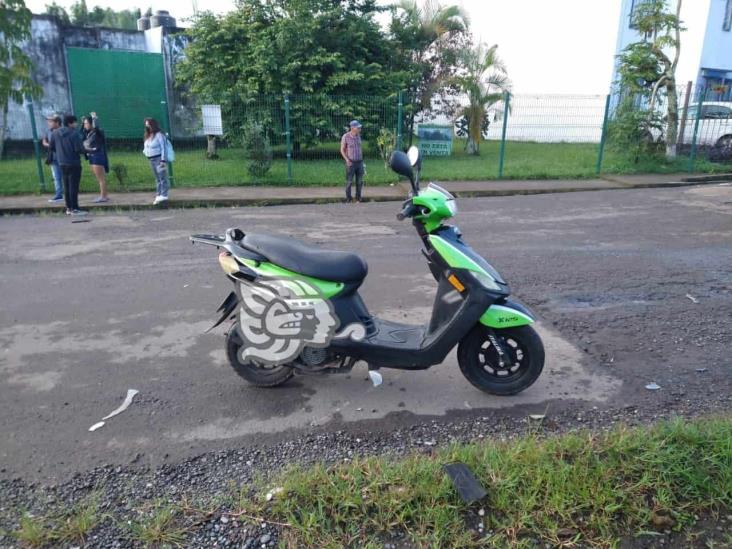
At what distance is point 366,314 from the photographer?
3812 millimetres

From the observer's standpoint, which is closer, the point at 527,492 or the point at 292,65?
the point at 527,492

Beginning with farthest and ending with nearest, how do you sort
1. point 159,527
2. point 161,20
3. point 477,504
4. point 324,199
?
1. point 161,20
2. point 324,199
3. point 477,504
4. point 159,527

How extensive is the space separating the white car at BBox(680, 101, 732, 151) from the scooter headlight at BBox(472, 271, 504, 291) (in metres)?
15.0

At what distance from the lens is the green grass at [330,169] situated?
13.4 metres

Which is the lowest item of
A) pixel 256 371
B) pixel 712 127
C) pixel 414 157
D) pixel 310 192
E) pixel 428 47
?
pixel 256 371

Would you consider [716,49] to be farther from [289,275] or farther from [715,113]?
[289,275]

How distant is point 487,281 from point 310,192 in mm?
9511

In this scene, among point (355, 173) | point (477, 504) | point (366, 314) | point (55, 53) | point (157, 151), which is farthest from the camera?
point (55, 53)

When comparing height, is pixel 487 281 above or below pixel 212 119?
below

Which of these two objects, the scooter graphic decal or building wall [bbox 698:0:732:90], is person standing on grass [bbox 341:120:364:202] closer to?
the scooter graphic decal

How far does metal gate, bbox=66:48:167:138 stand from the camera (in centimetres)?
1825

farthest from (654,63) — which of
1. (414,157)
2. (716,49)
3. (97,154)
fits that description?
(414,157)

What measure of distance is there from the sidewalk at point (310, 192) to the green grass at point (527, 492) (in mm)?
9259

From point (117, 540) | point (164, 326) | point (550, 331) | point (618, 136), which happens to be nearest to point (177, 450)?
point (117, 540)
